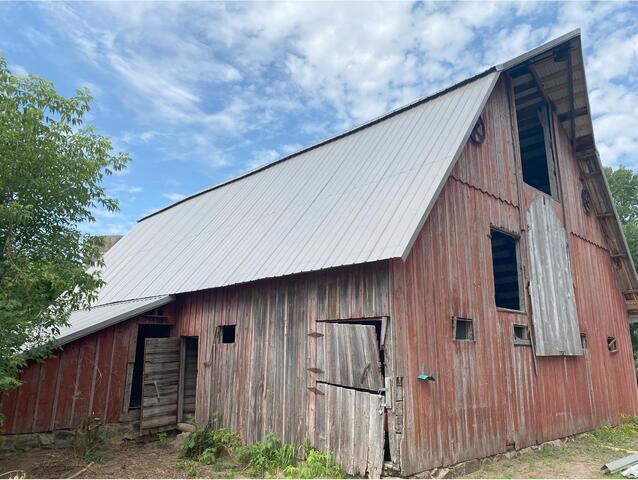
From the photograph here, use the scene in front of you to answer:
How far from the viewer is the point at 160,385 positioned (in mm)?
12031

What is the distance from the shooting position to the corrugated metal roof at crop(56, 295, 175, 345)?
425 inches

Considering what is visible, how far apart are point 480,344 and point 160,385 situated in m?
7.76

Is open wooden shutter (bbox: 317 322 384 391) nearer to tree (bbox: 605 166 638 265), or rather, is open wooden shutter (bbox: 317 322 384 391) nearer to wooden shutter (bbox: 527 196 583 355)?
wooden shutter (bbox: 527 196 583 355)

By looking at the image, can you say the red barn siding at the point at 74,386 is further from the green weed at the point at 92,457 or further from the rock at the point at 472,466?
the rock at the point at 472,466

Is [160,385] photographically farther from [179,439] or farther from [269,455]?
[269,455]

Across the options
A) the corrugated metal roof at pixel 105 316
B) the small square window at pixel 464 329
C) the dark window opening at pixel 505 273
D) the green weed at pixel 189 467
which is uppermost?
the dark window opening at pixel 505 273

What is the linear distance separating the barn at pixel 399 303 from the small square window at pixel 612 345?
7.4 inches

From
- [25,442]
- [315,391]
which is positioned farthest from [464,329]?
[25,442]

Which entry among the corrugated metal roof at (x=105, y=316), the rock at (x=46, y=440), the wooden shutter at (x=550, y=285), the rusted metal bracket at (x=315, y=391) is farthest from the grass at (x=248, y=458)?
the wooden shutter at (x=550, y=285)

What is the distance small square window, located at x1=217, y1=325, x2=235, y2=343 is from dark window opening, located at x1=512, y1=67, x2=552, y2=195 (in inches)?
365

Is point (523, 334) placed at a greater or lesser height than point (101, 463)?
greater

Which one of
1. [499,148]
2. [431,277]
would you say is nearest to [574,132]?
[499,148]

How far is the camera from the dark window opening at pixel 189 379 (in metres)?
12.4

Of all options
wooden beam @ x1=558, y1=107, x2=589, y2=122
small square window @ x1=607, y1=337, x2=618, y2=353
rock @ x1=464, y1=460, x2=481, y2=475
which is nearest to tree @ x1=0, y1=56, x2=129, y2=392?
rock @ x1=464, y1=460, x2=481, y2=475
